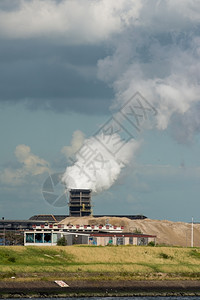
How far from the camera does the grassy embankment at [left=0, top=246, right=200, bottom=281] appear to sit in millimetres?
119375

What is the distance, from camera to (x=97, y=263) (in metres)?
135

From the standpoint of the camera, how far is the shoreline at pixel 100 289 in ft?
352

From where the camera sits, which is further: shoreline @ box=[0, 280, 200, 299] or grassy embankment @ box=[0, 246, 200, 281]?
grassy embankment @ box=[0, 246, 200, 281]

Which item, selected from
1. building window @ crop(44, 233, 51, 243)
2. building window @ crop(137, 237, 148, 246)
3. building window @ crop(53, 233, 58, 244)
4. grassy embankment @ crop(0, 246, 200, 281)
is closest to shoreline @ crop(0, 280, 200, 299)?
grassy embankment @ crop(0, 246, 200, 281)

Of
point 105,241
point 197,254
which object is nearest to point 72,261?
point 197,254

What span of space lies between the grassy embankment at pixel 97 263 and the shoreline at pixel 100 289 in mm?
2710

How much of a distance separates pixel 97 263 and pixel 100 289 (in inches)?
823

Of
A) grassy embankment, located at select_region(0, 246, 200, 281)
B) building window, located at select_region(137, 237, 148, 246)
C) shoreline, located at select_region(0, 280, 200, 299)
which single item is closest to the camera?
shoreline, located at select_region(0, 280, 200, 299)

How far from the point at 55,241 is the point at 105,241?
17.4 metres

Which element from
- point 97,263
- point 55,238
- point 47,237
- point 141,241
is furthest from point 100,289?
point 47,237

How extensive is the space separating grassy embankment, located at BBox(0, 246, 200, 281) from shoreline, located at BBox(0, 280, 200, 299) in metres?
2.71

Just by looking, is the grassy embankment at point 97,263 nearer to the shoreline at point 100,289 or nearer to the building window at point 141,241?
the shoreline at point 100,289

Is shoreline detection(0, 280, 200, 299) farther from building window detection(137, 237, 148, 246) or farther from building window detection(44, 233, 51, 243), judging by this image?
building window detection(44, 233, 51, 243)

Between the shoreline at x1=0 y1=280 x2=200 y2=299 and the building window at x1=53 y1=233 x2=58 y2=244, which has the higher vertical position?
the building window at x1=53 y1=233 x2=58 y2=244
